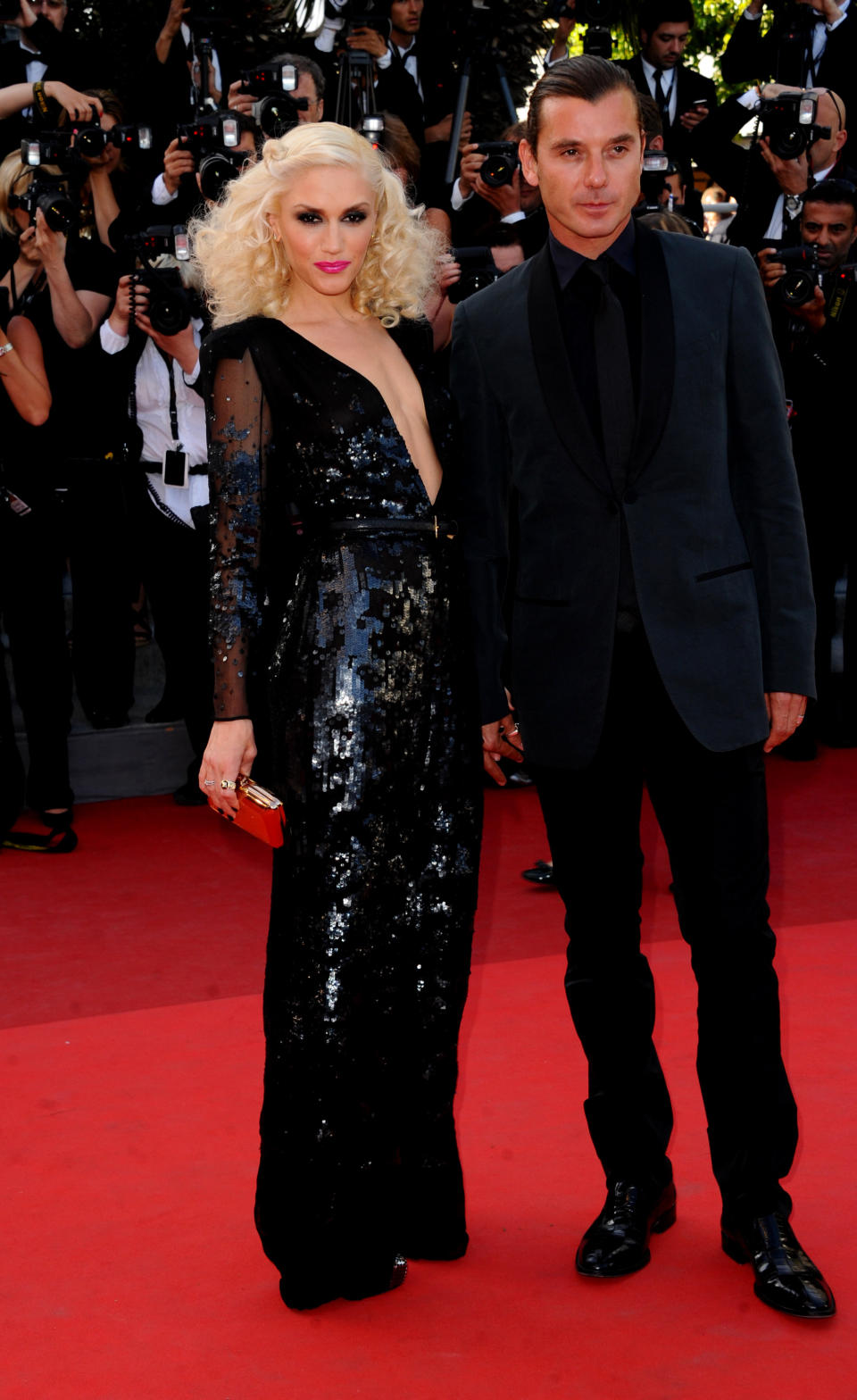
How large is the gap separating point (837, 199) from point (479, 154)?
1.31 m

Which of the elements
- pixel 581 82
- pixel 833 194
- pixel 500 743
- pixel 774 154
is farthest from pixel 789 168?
pixel 500 743

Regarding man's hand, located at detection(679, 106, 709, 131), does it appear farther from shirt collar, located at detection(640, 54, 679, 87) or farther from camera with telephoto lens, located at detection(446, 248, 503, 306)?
camera with telephoto lens, located at detection(446, 248, 503, 306)

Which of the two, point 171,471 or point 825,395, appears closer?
point 171,471

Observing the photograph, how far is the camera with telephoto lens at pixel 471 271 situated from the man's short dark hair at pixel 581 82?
2.81 m

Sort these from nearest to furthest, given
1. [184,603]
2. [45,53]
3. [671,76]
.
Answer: [184,603]
[45,53]
[671,76]

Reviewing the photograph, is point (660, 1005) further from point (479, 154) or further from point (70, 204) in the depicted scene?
point (479, 154)

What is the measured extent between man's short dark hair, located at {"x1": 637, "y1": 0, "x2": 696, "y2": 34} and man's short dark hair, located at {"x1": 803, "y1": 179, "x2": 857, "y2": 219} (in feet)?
4.48

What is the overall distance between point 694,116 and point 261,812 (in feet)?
17.8

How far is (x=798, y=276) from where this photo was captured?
537 centimetres

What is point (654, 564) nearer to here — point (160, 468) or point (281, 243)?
point (281, 243)

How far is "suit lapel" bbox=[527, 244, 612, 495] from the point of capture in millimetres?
2248

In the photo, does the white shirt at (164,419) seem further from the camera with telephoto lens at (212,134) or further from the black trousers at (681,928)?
the black trousers at (681,928)

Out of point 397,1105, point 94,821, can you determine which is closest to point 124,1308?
point 397,1105

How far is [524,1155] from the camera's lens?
8.92 ft
